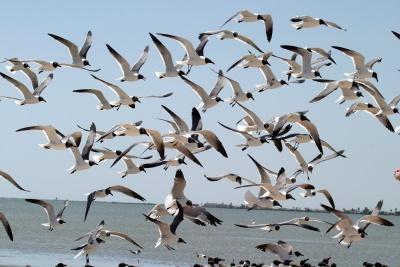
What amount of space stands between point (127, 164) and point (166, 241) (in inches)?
114

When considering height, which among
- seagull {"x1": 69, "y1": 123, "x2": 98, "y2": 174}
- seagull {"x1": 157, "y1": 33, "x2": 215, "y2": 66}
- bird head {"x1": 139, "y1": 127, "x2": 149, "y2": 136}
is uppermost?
seagull {"x1": 157, "y1": 33, "x2": 215, "y2": 66}

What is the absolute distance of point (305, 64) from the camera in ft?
70.8

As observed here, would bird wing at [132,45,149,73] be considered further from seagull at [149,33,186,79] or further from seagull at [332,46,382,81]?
seagull at [332,46,382,81]

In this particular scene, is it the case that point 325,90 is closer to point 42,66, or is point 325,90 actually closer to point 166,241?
point 166,241

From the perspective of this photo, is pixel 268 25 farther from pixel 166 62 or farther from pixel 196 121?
pixel 196 121

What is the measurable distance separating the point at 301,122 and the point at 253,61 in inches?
110

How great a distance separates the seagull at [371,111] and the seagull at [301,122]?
160 cm

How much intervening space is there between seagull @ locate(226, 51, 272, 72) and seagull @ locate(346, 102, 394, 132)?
2372 mm

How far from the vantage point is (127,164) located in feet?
67.8

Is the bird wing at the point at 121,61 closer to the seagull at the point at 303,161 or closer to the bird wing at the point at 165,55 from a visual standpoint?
the bird wing at the point at 165,55

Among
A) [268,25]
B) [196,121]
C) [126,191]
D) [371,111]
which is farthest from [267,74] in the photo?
[126,191]

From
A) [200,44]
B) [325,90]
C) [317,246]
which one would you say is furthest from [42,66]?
[317,246]

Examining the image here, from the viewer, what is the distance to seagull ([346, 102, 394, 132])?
20.9m

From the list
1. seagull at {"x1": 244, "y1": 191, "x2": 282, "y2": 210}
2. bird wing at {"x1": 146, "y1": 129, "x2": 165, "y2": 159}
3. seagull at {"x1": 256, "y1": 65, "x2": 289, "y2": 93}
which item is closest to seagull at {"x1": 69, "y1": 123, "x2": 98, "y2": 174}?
bird wing at {"x1": 146, "y1": 129, "x2": 165, "y2": 159}
